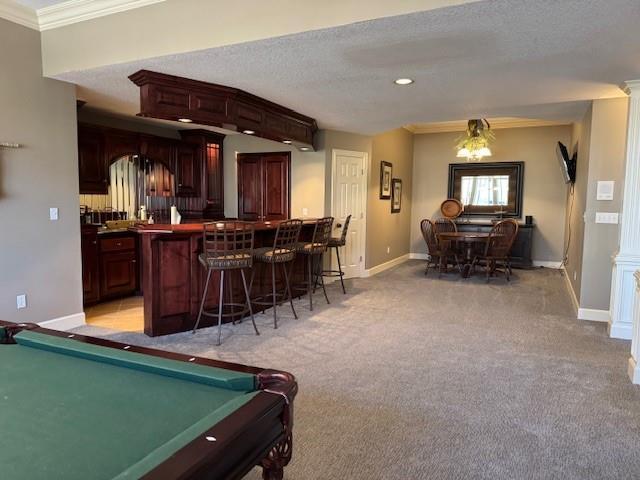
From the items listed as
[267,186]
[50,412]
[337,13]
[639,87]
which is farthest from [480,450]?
[267,186]

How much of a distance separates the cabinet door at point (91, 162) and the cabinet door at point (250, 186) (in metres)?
2.23

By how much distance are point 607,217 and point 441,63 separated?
2595 mm

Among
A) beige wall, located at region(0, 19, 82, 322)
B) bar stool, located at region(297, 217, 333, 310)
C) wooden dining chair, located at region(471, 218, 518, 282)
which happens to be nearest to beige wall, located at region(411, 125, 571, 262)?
wooden dining chair, located at region(471, 218, 518, 282)

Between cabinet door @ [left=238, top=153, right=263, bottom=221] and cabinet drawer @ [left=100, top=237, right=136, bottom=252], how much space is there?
2075 millimetres

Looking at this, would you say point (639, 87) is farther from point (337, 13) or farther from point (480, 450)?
point (480, 450)

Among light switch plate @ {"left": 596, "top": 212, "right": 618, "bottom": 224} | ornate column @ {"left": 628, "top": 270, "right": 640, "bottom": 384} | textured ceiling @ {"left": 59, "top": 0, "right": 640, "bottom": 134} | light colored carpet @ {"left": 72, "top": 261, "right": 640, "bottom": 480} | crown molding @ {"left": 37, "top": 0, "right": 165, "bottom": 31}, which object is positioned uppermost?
crown molding @ {"left": 37, "top": 0, "right": 165, "bottom": 31}

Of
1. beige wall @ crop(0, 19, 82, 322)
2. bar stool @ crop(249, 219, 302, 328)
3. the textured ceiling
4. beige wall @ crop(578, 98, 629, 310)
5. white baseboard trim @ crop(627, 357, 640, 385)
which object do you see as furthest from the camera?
beige wall @ crop(578, 98, 629, 310)

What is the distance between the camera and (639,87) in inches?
151

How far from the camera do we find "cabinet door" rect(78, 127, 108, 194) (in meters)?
5.16

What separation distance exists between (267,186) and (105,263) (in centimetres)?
275

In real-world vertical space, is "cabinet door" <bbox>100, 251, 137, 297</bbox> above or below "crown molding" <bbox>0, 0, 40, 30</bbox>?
below

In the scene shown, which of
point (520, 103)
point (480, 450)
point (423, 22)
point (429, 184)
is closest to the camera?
point (480, 450)

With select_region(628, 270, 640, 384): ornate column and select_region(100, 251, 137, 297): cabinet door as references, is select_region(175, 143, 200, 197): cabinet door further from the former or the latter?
select_region(628, 270, 640, 384): ornate column

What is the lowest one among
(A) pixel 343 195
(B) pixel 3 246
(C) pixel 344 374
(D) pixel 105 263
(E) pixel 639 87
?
(C) pixel 344 374
